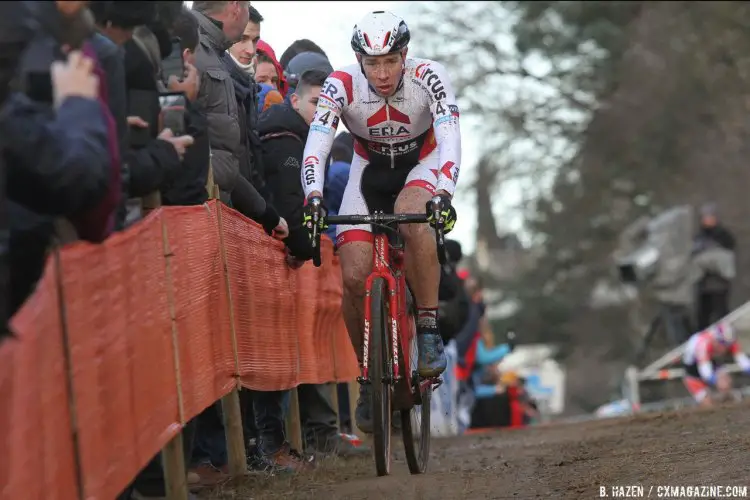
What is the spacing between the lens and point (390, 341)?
28.8ft

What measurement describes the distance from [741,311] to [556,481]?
17527mm

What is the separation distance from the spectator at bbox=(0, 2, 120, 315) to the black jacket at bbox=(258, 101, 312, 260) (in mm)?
4863

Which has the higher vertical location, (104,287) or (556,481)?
(104,287)

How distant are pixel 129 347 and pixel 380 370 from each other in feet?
7.80

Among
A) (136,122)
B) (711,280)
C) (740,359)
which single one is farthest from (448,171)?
(711,280)

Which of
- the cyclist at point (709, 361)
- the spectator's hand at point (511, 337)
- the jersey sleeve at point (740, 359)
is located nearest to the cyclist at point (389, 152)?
the spectator's hand at point (511, 337)

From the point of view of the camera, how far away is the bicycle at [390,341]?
8.49 metres

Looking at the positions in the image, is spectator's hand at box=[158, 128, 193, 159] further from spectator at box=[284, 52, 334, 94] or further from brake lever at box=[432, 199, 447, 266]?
spectator at box=[284, 52, 334, 94]

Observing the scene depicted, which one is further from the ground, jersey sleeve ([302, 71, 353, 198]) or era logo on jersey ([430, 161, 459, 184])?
jersey sleeve ([302, 71, 353, 198])

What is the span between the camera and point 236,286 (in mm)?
9070

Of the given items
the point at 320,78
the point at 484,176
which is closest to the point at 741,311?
the point at 320,78

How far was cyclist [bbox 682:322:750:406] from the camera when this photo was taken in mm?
21438

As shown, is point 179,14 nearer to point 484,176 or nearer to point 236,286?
point 236,286

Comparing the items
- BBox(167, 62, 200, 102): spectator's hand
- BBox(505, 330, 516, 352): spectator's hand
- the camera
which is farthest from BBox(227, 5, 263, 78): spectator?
the camera
